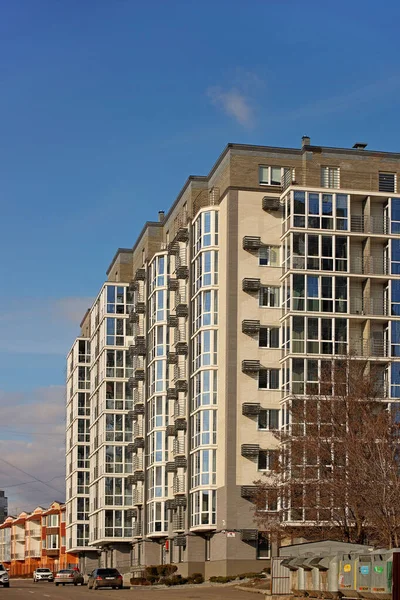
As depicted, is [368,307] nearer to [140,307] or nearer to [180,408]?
[180,408]

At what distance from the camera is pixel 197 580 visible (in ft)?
230

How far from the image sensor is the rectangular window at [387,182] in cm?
7406

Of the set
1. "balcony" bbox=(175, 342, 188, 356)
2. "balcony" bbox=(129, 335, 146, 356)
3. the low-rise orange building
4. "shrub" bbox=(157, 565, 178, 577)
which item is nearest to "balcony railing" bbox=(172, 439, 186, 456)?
"balcony" bbox=(175, 342, 188, 356)

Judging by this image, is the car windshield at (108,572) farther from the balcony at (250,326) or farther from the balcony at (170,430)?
the balcony at (250,326)

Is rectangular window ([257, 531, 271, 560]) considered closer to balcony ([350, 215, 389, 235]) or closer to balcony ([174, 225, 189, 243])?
balcony ([350, 215, 389, 235])

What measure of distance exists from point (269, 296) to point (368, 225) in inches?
300

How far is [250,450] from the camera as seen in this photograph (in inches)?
2768

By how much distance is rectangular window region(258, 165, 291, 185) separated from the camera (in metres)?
73.7

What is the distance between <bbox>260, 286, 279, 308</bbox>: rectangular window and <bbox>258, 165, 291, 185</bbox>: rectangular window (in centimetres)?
688

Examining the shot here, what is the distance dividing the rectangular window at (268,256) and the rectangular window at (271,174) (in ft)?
14.2

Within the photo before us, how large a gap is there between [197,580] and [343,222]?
2370 centimetres

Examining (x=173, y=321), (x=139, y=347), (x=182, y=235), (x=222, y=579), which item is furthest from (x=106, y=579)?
(x=139, y=347)

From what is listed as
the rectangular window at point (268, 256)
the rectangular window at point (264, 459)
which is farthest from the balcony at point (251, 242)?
the rectangular window at point (264, 459)

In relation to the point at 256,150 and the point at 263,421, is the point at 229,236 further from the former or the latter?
the point at 263,421
